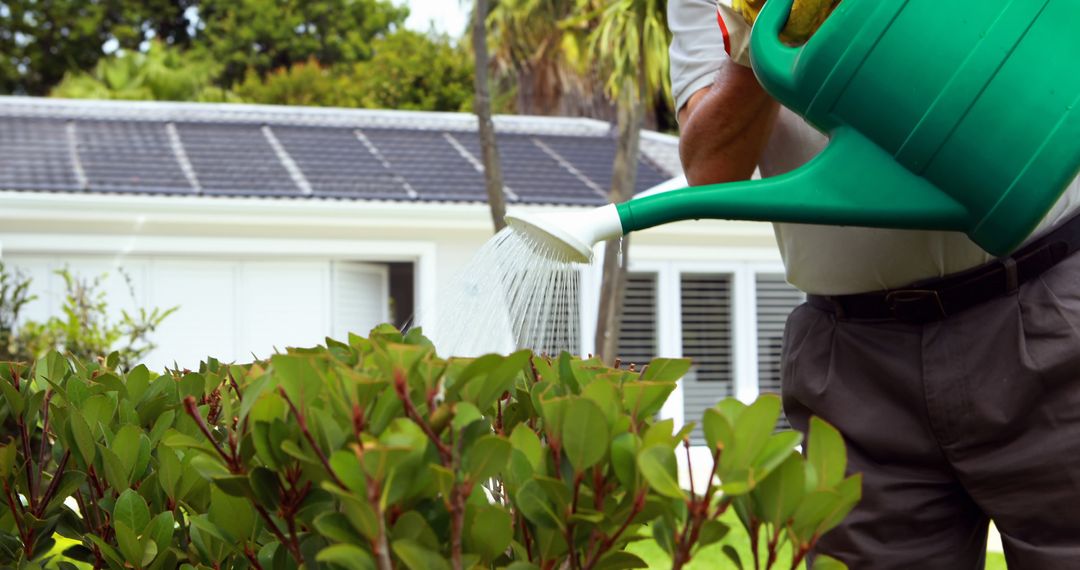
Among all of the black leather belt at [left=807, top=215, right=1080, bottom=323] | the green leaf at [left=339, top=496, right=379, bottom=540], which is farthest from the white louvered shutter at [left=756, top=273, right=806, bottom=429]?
the green leaf at [left=339, top=496, right=379, bottom=540]

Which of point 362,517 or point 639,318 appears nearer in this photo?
point 362,517

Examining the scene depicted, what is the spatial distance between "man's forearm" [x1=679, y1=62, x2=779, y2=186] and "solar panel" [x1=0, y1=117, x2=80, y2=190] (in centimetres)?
981

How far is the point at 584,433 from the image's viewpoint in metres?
1.06

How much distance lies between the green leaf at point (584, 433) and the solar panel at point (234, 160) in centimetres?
1008

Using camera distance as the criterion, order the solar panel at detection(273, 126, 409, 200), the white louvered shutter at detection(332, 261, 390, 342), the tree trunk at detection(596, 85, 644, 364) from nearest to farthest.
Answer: the tree trunk at detection(596, 85, 644, 364)
the solar panel at detection(273, 126, 409, 200)
the white louvered shutter at detection(332, 261, 390, 342)

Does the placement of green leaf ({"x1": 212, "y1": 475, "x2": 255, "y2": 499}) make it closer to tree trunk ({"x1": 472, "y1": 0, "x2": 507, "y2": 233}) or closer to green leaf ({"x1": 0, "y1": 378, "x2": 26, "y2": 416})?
green leaf ({"x1": 0, "y1": 378, "x2": 26, "y2": 416})

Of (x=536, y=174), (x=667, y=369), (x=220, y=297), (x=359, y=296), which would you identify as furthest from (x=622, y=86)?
(x=667, y=369)

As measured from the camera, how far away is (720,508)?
105 cm

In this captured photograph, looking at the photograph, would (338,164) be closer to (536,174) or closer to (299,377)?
(536,174)

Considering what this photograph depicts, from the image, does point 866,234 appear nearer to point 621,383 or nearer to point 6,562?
point 621,383

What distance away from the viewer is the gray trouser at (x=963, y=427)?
1.71 metres

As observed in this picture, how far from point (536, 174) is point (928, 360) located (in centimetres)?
1078

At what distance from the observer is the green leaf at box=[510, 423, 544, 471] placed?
44.2 inches

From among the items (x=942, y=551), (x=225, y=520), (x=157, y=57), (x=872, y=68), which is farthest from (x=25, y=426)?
(x=157, y=57)
